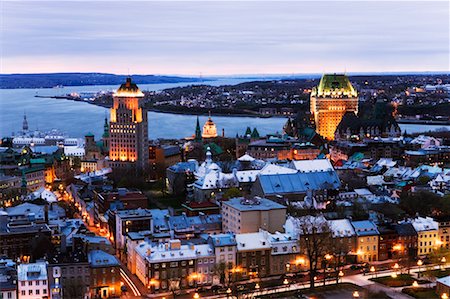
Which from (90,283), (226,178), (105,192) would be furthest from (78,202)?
(90,283)

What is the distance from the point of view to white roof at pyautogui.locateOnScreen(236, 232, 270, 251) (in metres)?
20.4

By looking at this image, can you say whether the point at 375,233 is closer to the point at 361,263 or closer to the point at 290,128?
the point at 361,263

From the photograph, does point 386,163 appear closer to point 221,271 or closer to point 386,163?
point 386,163

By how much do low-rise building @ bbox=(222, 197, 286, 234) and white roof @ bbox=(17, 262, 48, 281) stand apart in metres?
6.84

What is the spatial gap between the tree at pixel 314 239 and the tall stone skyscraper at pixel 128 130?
19.4 metres

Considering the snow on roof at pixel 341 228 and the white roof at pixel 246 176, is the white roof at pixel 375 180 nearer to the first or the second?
the white roof at pixel 246 176

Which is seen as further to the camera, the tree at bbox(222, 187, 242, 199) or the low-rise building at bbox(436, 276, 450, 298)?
the tree at bbox(222, 187, 242, 199)

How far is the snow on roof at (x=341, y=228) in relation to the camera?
71.3 feet

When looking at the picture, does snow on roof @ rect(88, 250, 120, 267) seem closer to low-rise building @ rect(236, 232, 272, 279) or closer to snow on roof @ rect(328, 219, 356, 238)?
low-rise building @ rect(236, 232, 272, 279)

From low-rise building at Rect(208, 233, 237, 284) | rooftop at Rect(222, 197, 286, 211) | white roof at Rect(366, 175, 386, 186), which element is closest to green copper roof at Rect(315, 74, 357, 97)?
white roof at Rect(366, 175, 386, 186)

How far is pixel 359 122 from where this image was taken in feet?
174

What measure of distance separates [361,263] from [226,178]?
10.6m

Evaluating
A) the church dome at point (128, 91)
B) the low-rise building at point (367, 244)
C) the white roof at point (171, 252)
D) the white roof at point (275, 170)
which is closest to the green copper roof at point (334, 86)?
the church dome at point (128, 91)

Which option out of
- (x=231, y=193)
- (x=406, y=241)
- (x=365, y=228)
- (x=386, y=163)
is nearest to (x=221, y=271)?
(x=365, y=228)
